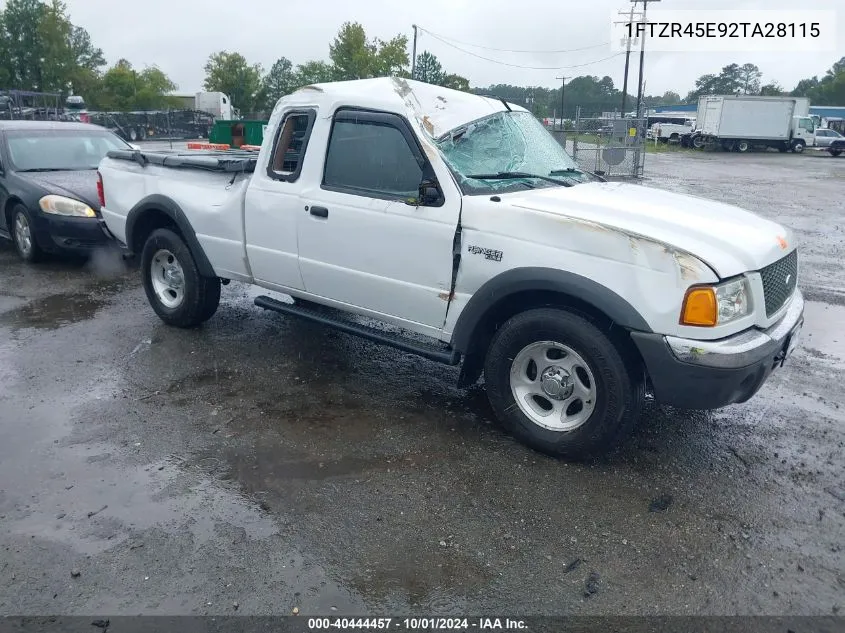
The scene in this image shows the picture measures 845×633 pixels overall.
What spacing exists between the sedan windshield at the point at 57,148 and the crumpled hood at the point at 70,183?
22cm

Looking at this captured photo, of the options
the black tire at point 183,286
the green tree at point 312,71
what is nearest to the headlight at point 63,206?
the black tire at point 183,286

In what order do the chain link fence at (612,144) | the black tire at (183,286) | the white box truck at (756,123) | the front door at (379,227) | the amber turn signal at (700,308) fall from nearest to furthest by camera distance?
1. the amber turn signal at (700,308)
2. the front door at (379,227)
3. the black tire at (183,286)
4. the chain link fence at (612,144)
5. the white box truck at (756,123)

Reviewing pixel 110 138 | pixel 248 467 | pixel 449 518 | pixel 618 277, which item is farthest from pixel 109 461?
pixel 110 138

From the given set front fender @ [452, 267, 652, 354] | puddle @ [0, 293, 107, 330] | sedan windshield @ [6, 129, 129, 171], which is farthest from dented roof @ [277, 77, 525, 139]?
sedan windshield @ [6, 129, 129, 171]

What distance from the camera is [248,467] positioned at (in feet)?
12.5

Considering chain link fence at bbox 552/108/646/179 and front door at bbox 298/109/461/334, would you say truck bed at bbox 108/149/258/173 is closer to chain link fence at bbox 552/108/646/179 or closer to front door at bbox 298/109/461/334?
front door at bbox 298/109/461/334

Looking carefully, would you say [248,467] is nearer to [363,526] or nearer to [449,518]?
[363,526]

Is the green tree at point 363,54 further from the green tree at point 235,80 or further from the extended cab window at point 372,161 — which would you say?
the extended cab window at point 372,161

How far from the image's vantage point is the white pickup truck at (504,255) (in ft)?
11.1

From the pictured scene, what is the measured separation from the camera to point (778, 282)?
3.79 m

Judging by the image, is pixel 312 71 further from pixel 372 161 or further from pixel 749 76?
pixel 749 76

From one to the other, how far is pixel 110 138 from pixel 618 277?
875 centimetres

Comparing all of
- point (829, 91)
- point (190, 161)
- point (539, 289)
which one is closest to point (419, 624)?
point (539, 289)

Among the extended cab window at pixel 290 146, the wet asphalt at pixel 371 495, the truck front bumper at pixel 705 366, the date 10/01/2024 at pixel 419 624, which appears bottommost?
the date 10/01/2024 at pixel 419 624
